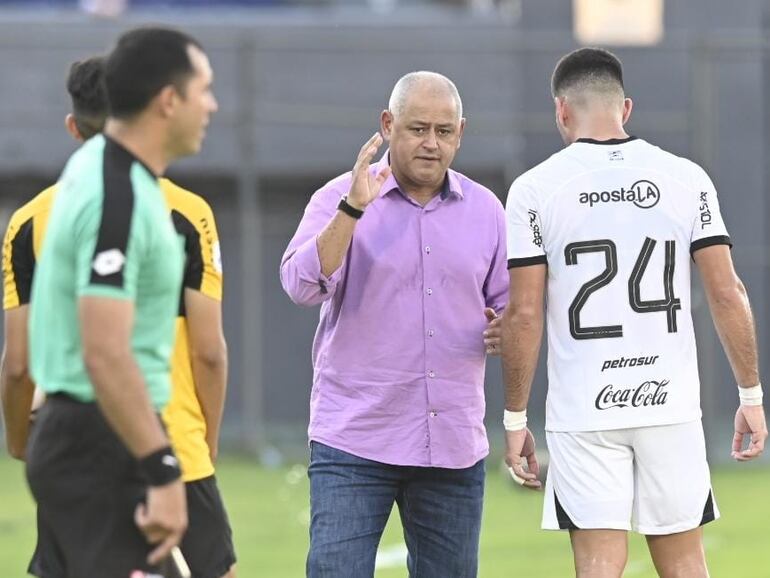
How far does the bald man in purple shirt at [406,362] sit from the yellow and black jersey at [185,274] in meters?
0.64

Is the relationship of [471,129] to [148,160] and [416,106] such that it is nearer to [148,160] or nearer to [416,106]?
[416,106]

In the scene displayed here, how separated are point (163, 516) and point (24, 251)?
1.59 meters

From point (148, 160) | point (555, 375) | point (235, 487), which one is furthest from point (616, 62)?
point (235, 487)

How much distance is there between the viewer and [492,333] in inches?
238

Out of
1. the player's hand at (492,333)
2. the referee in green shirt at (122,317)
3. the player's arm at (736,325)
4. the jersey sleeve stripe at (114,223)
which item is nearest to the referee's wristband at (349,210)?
the player's hand at (492,333)

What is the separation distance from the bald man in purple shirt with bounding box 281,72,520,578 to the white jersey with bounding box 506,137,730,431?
436mm

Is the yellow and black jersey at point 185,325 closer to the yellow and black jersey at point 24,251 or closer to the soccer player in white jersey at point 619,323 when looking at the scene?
the yellow and black jersey at point 24,251

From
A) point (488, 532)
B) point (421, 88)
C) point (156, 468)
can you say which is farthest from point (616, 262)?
point (488, 532)

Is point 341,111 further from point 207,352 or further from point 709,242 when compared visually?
point 207,352

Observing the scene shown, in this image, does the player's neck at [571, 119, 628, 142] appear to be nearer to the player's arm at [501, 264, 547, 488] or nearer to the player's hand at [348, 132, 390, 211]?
the player's arm at [501, 264, 547, 488]

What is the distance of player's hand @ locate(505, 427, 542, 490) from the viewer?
19.4 ft

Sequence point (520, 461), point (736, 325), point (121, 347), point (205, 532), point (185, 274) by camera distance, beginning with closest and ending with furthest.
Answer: point (121, 347)
point (185, 274)
point (205, 532)
point (736, 325)
point (520, 461)

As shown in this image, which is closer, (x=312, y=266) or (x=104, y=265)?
(x=104, y=265)

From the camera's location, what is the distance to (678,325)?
18.8 feet
